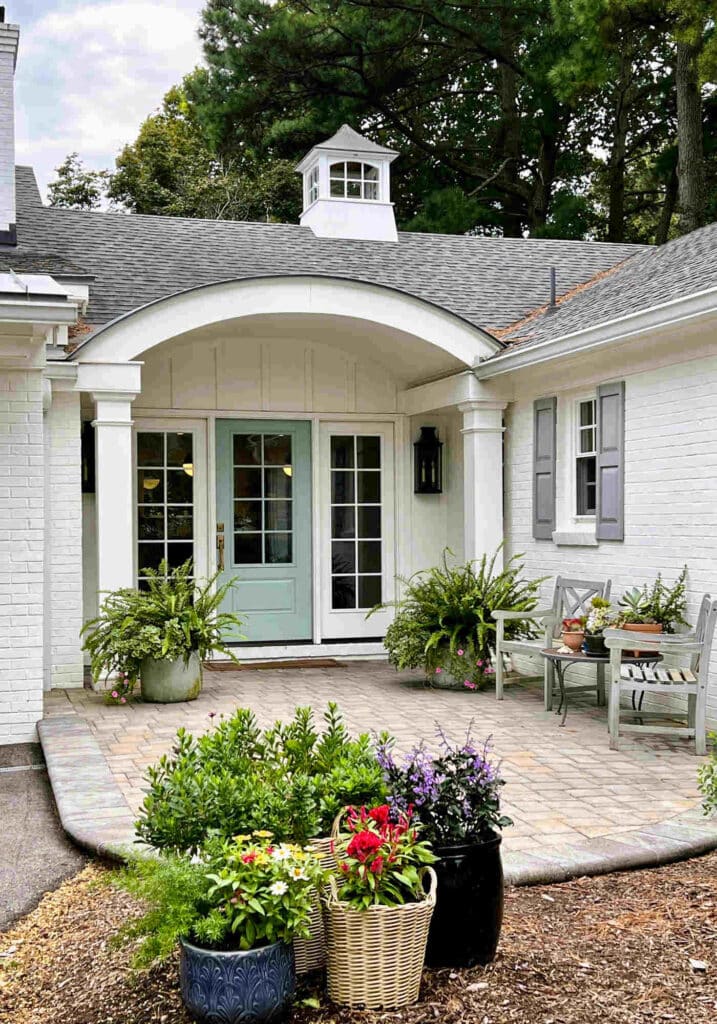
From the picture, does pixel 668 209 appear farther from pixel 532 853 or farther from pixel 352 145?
pixel 532 853

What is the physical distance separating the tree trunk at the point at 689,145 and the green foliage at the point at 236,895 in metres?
17.3

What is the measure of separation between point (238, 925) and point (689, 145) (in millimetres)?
18269

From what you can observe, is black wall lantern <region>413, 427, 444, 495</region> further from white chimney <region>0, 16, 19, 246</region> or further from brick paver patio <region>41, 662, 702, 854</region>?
white chimney <region>0, 16, 19, 246</region>

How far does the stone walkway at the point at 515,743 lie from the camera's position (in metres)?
5.03

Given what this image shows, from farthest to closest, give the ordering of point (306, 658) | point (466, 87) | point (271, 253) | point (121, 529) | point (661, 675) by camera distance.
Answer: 1. point (466, 87)
2. point (271, 253)
3. point (306, 658)
4. point (121, 529)
5. point (661, 675)

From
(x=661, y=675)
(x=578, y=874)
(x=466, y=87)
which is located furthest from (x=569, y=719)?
(x=466, y=87)

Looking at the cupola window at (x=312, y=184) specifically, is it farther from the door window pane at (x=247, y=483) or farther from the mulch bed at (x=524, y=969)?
the mulch bed at (x=524, y=969)

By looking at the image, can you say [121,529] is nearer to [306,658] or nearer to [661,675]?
[306,658]

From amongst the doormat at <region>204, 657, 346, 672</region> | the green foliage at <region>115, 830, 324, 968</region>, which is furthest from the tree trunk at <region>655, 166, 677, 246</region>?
the green foliage at <region>115, 830, 324, 968</region>

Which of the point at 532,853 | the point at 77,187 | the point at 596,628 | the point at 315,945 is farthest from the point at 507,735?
the point at 77,187

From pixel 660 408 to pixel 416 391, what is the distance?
3.68 metres

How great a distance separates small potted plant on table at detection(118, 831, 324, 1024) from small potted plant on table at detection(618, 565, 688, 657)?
4.69 m

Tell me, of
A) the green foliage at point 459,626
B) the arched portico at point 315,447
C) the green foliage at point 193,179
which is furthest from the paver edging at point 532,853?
the green foliage at point 193,179

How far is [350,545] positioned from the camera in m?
11.5
